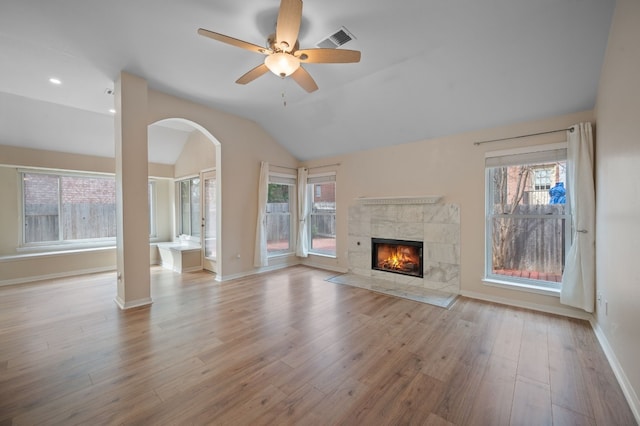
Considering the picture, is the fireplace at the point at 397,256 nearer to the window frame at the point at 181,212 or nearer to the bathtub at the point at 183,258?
the bathtub at the point at 183,258

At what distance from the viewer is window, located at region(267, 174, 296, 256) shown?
5637 millimetres

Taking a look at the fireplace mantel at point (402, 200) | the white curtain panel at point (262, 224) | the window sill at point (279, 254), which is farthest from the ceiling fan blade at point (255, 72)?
the window sill at point (279, 254)

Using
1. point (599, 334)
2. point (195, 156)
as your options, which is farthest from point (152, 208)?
point (599, 334)

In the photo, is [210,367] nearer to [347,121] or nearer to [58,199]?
[347,121]

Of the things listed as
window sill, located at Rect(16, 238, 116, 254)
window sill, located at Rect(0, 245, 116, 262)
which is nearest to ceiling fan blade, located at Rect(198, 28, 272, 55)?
window sill, located at Rect(0, 245, 116, 262)

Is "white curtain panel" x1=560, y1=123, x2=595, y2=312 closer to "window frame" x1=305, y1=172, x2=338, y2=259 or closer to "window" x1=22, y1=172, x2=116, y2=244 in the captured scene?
"window frame" x1=305, y1=172, x2=338, y2=259

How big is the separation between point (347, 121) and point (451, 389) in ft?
12.4

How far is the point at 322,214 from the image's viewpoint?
579cm

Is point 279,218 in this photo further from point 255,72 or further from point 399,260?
point 255,72

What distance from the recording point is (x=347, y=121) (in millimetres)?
4359

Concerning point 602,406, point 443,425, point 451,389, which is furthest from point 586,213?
point 443,425

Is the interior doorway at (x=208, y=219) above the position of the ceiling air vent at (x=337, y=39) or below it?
below

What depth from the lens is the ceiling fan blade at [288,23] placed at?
1759 mm

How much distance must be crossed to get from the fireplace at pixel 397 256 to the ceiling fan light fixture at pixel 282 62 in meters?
3.31
